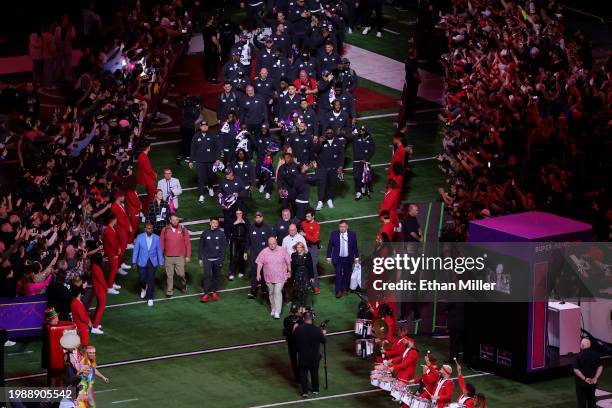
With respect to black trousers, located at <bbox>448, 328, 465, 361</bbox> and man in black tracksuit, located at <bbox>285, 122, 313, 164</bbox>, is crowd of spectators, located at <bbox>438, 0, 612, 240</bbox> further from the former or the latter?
man in black tracksuit, located at <bbox>285, 122, 313, 164</bbox>

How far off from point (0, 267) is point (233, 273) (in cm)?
586

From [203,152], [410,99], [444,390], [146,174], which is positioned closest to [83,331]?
[146,174]

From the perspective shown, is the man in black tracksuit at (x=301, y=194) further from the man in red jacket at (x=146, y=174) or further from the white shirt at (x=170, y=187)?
the man in red jacket at (x=146, y=174)

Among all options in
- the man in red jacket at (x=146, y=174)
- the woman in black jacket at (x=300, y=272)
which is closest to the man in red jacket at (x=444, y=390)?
the woman in black jacket at (x=300, y=272)

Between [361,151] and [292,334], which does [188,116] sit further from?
[292,334]

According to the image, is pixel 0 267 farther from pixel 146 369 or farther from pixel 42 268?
pixel 146 369

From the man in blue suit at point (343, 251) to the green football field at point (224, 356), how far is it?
0.55 m

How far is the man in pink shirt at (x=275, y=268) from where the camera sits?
97.2 ft

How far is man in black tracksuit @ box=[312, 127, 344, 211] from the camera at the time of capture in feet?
112

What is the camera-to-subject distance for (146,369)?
27.6 metres

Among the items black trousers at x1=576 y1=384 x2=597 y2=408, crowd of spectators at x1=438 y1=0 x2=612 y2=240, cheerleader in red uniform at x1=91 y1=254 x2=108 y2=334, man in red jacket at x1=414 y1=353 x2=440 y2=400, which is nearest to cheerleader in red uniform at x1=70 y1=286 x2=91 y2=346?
cheerleader in red uniform at x1=91 y1=254 x2=108 y2=334

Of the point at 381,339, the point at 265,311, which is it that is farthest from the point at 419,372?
the point at 265,311

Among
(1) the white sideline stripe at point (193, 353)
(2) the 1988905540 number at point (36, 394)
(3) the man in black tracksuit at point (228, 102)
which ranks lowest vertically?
(1) the white sideline stripe at point (193, 353)

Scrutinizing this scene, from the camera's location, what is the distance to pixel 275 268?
2964 centimetres
